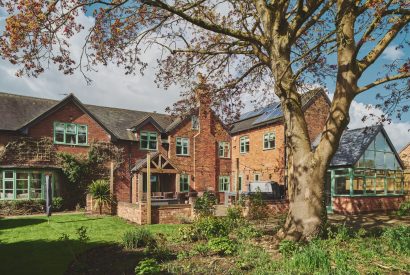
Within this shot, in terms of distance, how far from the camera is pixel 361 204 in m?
21.0

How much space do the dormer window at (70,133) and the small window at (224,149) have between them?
1289 cm

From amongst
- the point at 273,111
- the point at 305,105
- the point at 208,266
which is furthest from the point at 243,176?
the point at 208,266

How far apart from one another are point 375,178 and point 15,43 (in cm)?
2288

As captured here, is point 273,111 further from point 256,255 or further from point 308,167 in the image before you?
point 256,255

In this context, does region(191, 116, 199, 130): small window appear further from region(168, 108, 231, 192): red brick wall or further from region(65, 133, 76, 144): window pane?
region(65, 133, 76, 144): window pane

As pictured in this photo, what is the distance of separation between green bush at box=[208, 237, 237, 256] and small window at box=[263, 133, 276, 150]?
19803 mm

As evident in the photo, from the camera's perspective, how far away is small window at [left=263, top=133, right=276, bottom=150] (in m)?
27.3

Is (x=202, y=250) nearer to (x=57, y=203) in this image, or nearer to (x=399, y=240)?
(x=399, y=240)

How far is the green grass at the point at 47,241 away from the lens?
813 cm

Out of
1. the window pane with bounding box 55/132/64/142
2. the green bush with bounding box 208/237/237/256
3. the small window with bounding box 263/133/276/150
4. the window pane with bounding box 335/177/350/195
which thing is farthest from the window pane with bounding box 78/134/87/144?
the green bush with bounding box 208/237/237/256

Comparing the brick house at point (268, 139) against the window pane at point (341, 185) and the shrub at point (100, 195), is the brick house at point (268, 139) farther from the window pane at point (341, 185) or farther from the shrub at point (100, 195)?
the shrub at point (100, 195)

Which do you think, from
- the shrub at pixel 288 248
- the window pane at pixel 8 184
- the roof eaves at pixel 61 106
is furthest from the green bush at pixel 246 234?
the window pane at pixel 8 184

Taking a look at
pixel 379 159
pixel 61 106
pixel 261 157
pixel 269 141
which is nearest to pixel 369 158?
pixel 379 159

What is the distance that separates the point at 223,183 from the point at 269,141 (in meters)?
6.68
